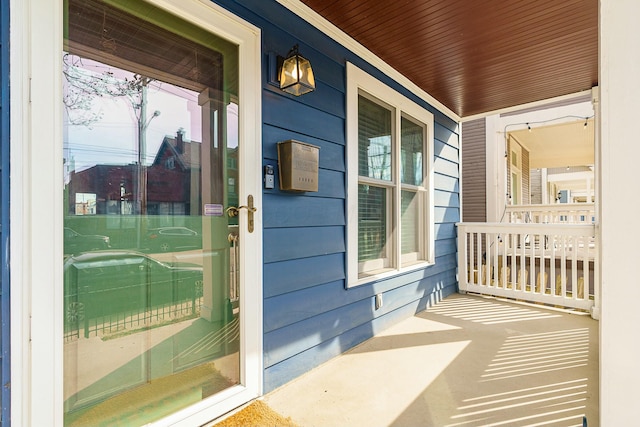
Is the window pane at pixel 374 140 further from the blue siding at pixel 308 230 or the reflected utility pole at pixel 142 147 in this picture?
the reflected utility pole at pixel 142 147

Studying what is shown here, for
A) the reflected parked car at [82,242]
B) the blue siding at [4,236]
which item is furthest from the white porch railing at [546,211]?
Answer: the blue siding at [4,236]

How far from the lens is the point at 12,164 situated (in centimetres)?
117

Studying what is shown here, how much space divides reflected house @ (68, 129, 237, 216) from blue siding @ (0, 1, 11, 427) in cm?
20

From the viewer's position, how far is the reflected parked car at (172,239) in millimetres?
1550

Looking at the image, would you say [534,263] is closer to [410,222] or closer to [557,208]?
[410,222]

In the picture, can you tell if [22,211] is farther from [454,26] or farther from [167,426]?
[454,26]

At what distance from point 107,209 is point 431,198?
336 cm

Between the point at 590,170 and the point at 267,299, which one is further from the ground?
the point at 590,170

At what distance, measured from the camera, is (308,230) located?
2.25m

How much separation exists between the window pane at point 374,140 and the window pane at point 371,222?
161mm

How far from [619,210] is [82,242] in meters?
1.82

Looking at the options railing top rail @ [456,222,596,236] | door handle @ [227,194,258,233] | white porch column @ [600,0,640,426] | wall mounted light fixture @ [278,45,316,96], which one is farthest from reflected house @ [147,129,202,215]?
railing top rail @ [456,222,596,236]

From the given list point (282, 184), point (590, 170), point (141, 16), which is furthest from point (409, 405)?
point (590, 170)

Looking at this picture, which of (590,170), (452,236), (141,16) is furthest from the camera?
(590,170)
